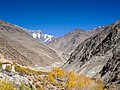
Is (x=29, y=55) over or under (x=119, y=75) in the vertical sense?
over

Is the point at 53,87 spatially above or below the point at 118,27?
below

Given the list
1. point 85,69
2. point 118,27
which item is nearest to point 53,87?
point 85,69

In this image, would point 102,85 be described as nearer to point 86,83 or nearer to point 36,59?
point 86,83

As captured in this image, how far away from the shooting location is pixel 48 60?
190 metres

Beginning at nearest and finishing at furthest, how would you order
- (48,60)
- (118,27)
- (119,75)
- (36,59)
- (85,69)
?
1. (119,75)
2. (85,69)
3. (118,27)
4. (36,59)
5. (48,60)

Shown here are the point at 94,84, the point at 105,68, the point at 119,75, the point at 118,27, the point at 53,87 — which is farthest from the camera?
the point at 118,27

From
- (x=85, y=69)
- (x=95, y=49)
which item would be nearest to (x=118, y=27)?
(x=95, y=49)

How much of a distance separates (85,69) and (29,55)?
8184 cm

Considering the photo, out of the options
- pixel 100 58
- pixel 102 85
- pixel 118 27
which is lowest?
pixel 102 85

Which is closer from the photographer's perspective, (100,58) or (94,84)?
(94,84)

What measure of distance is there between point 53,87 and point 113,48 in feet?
209

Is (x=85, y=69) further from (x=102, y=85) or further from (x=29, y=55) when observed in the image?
(x=29, y=55)

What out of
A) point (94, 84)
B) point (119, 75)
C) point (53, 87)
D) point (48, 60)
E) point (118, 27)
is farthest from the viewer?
point (48, 60)

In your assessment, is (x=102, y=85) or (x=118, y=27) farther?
(x=118, y=27)
